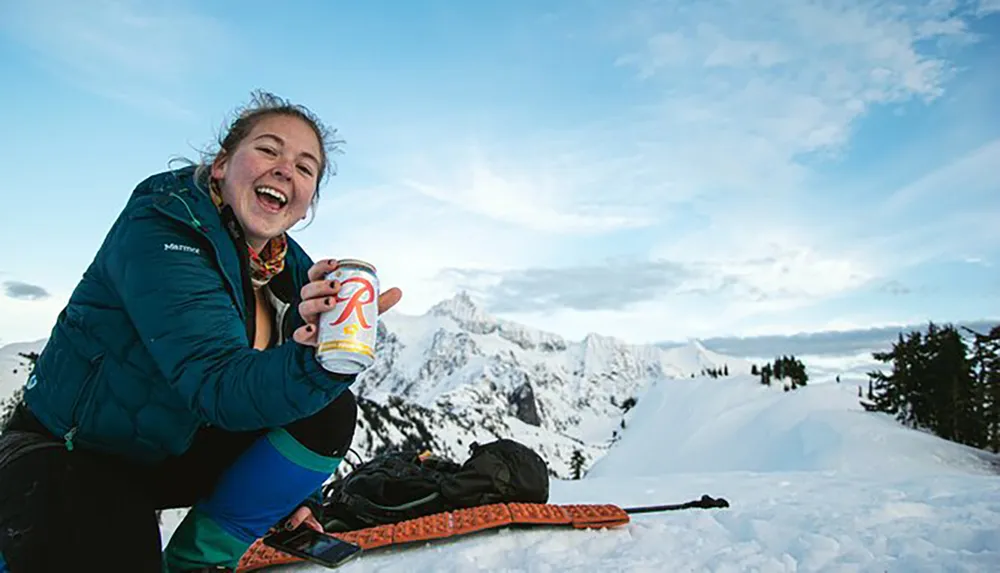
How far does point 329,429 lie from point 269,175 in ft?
3.88

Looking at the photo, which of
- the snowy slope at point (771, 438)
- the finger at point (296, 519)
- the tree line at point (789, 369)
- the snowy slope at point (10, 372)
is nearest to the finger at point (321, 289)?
the finger at point (296, 519)

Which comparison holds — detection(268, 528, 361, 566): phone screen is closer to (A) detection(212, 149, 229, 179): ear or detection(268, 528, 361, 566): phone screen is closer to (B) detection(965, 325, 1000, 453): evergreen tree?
(A) detection(212, 149, 229, 179): ear

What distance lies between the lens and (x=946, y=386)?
68.0 ft

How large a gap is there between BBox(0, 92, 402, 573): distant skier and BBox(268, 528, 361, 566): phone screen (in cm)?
45

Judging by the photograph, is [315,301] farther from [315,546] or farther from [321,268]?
[315,546]

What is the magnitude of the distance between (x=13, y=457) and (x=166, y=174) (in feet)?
3.89

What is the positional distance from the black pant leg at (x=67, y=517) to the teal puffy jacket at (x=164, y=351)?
0.10 metres

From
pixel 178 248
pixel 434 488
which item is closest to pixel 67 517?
pixel 178 248

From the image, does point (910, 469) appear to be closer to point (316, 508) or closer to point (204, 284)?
point (316, 508)

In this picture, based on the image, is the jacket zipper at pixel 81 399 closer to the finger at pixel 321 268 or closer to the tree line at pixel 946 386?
the finger at pixel 321 268

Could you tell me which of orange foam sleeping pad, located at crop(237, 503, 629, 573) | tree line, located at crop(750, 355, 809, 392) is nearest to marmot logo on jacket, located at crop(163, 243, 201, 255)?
orange foam sleeping pad, located at crop(237, 503, 629, 573)

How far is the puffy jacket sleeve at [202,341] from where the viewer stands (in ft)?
5.58

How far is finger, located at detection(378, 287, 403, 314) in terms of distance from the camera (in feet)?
6.81

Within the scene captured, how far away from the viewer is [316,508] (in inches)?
165
